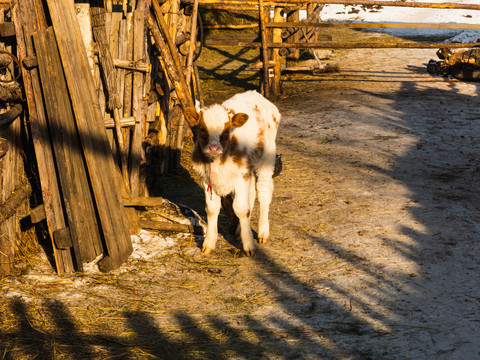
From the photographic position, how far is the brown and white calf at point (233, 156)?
6.30 m

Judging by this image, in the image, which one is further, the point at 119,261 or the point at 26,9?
the point at 119,261

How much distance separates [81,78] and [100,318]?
7.84ft

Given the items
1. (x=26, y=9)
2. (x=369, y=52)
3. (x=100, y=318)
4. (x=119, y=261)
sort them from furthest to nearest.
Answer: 1. (x=369, y=52)
2. (x=119, y=261)
3. (x=26, y=9)
4. (x=100, y=318)

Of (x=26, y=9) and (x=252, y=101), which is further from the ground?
(x=26, y=9)

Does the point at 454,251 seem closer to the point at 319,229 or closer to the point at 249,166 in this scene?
the point at 319,229

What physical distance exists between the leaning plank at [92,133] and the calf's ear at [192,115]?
2.88ft

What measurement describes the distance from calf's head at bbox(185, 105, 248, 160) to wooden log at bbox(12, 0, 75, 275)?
1464 millimetres

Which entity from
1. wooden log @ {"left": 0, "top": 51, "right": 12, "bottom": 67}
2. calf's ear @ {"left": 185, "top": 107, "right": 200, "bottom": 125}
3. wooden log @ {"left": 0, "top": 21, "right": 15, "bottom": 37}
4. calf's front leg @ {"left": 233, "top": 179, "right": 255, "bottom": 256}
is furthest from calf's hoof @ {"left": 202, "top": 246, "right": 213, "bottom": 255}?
wooden log @ {"left": 0, "top": 21, "right": 15, "bottom": 37}

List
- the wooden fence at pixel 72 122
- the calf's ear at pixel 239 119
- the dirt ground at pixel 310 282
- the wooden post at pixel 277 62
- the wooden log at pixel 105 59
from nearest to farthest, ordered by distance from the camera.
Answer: the dirt ground at pixel 310 282 < the wooden fence at pixel 72 122 < the calf's ear at pixel 239 119 < the wooden log at pixel 105 59 < the wooden post at pixel 277 62

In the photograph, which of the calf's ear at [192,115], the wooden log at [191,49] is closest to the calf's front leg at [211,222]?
the calf's ear at [192,115]

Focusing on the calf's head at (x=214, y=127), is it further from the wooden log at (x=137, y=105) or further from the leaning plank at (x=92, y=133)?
the wooden log at (x=137, y=105)

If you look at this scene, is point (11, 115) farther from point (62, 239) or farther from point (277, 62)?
point (277, 62)

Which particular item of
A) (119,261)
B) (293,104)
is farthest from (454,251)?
(293,104)

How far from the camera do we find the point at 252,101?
7.05 m
